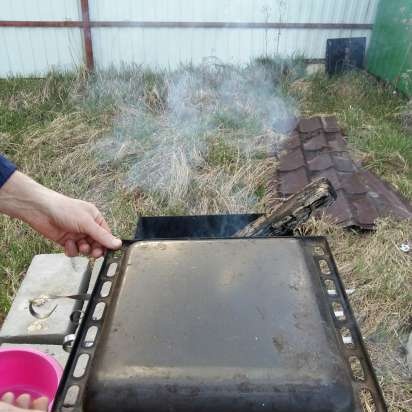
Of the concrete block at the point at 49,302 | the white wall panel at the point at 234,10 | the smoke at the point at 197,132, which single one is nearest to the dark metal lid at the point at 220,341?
the concrete block at the point at 49,302

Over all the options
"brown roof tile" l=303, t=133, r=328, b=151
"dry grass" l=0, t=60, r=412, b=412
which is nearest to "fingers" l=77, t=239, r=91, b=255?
"dry grass" l=0, t=60, r=412, b=412

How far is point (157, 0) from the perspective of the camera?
245 inches

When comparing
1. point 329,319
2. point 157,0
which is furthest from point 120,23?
point 329,319

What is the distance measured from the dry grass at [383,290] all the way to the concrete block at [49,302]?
184cm

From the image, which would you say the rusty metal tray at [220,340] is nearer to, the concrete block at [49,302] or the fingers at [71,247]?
the fingers at [71,247]

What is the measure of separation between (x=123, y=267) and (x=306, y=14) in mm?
6166

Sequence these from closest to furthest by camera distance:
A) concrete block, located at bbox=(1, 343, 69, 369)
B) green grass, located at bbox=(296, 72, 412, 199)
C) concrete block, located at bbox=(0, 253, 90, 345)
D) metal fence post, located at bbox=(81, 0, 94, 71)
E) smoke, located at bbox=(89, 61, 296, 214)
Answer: concrete block, located at bbox=(1, 343, 69, 369)
concrete block, located at bbox=(0, 253, 90, 345)
smoke, located at bbox=(89, 61, 296, 214)
green grass, located at bbox=(296, 72, 412, 199)
metal fence post, located at bbox=(81, 0, 94, 71)

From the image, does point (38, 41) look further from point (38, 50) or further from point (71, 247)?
point (71, 247)

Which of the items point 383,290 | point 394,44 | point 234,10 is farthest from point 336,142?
point 234,10

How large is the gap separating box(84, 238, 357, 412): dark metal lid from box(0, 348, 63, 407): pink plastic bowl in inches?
38.5

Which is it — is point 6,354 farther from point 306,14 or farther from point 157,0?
point 306,14

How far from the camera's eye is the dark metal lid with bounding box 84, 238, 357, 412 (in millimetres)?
1143

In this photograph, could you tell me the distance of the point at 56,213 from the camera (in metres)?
2.03

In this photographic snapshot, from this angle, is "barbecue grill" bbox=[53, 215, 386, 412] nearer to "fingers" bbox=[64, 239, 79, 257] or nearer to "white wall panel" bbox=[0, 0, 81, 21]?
"fingers" bbox=[64, 239, 79, 257]
